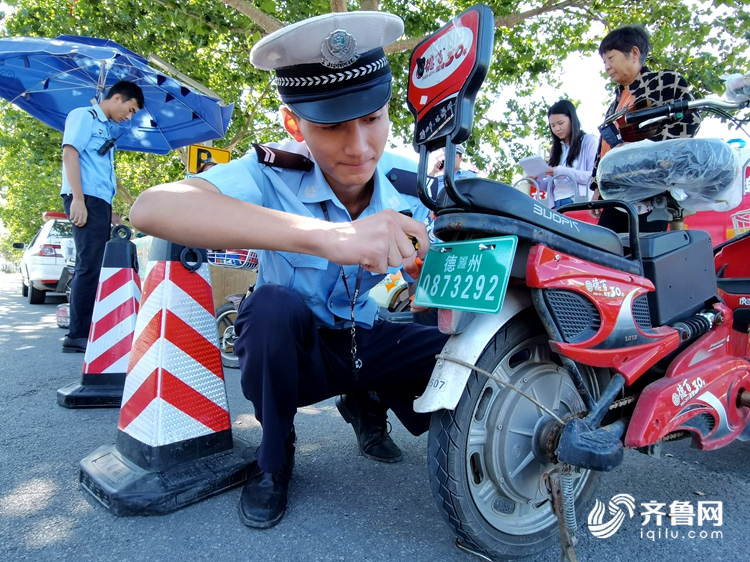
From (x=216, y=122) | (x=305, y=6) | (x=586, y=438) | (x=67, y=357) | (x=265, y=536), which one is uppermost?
(x=305, y=6)

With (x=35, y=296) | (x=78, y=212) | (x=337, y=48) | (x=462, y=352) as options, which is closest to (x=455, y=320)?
(x=462, y=352)

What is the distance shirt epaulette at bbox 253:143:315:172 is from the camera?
65.9 inches

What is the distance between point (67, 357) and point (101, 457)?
286cm

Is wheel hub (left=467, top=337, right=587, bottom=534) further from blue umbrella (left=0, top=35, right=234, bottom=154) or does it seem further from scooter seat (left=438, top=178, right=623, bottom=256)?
blue umbrella (left=0, top=35, right=234, bottom=154)

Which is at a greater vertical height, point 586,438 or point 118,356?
point 586,438

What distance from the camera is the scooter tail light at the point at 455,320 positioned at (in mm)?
1318

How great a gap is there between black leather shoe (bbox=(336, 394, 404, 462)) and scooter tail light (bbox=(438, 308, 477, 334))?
0.94m

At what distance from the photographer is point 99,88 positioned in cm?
508

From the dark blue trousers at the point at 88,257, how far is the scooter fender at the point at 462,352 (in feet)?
10.4

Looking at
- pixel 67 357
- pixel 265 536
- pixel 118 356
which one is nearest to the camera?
pixel 265 536

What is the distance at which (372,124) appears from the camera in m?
1.55

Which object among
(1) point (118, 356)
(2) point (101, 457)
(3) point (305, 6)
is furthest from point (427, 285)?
(3) point (305, 6)

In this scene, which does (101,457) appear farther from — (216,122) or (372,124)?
(216,122)

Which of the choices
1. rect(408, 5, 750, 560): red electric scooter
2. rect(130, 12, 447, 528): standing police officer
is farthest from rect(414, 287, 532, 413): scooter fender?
rect(130, 12, 447, 528): standing police officer
